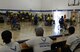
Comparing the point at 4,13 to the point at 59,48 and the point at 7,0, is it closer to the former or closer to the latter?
the point at 7,0

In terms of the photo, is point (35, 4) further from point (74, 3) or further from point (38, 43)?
point (38, 43)

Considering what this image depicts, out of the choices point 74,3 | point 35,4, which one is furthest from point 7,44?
point 35,4

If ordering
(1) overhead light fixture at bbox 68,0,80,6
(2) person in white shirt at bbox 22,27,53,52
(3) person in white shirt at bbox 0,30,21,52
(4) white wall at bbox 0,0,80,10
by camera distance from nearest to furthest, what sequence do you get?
1. (3) person in white shirt at bbox 0,30,21,52
2. (2) person in white shirt at bbox 22,27,53,52
3. (1) overhead light fixture at bbox 68,0,80,6
4. (4) white wall at bbox 0,0,80,10

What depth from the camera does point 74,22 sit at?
14.5 metres

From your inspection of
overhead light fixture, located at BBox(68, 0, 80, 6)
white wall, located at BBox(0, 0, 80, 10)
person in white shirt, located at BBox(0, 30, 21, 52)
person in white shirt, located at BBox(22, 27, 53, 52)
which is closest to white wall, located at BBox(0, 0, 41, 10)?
white wall, located at BBox(0, 0, 80, 10)

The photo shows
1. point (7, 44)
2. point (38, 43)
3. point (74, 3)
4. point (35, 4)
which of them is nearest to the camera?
point (7, 44)

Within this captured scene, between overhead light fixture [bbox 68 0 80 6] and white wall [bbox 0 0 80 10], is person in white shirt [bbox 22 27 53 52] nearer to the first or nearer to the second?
overhead light fixture [bbox 68 0 80 6]

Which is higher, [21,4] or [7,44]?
[7,44]

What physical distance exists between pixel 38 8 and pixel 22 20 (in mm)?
2526

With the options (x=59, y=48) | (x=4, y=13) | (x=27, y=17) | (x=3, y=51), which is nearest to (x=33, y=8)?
(x=27, y=17)

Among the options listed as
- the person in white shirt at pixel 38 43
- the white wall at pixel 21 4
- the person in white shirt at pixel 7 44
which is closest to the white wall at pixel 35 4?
the white wall at pixel 21 4

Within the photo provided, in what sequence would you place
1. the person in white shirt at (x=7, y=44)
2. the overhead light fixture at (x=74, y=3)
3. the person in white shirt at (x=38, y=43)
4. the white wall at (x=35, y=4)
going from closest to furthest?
the person in white shirt at (x=7, y=44), the person in white shirt at (x=38, y=43), the overhead light fixture at (x=74, y=3), the white wall at (x=35, y=4)

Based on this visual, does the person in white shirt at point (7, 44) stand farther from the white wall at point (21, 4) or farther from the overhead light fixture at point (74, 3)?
the white wall at point (21, 4)

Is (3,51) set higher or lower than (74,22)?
higher
